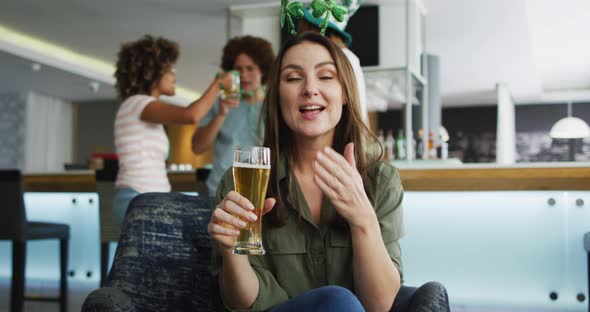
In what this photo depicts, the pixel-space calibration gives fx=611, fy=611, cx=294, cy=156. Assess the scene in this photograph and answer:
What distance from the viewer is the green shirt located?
140cm

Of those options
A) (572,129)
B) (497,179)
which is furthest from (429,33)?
(497,179)

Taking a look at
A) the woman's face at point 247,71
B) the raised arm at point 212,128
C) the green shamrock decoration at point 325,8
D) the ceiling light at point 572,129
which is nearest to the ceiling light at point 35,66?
the raised arm at point 212,128

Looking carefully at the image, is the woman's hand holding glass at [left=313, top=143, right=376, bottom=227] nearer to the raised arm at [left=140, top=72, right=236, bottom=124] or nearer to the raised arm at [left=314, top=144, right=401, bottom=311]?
the raised arm at [left=314, top=144, right=401, bottom=311]

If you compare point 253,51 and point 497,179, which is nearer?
point 253,51

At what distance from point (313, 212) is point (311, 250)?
100 millimetres

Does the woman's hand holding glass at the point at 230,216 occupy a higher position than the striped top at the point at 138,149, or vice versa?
the striped top at the point at 138,149

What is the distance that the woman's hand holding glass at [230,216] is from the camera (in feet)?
3.78

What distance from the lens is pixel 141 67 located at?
2.61 metres

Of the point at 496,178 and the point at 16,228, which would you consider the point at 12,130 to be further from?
the point at 496,178

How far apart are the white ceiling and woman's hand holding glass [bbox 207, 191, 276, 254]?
17.4 ft

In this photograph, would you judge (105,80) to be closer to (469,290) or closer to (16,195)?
(16,195)

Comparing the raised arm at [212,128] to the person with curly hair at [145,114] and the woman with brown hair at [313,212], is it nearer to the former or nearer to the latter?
the person with curly hair at [145,114]

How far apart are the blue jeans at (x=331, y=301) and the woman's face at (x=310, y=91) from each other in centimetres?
39

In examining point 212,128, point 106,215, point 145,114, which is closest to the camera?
point 145,114
